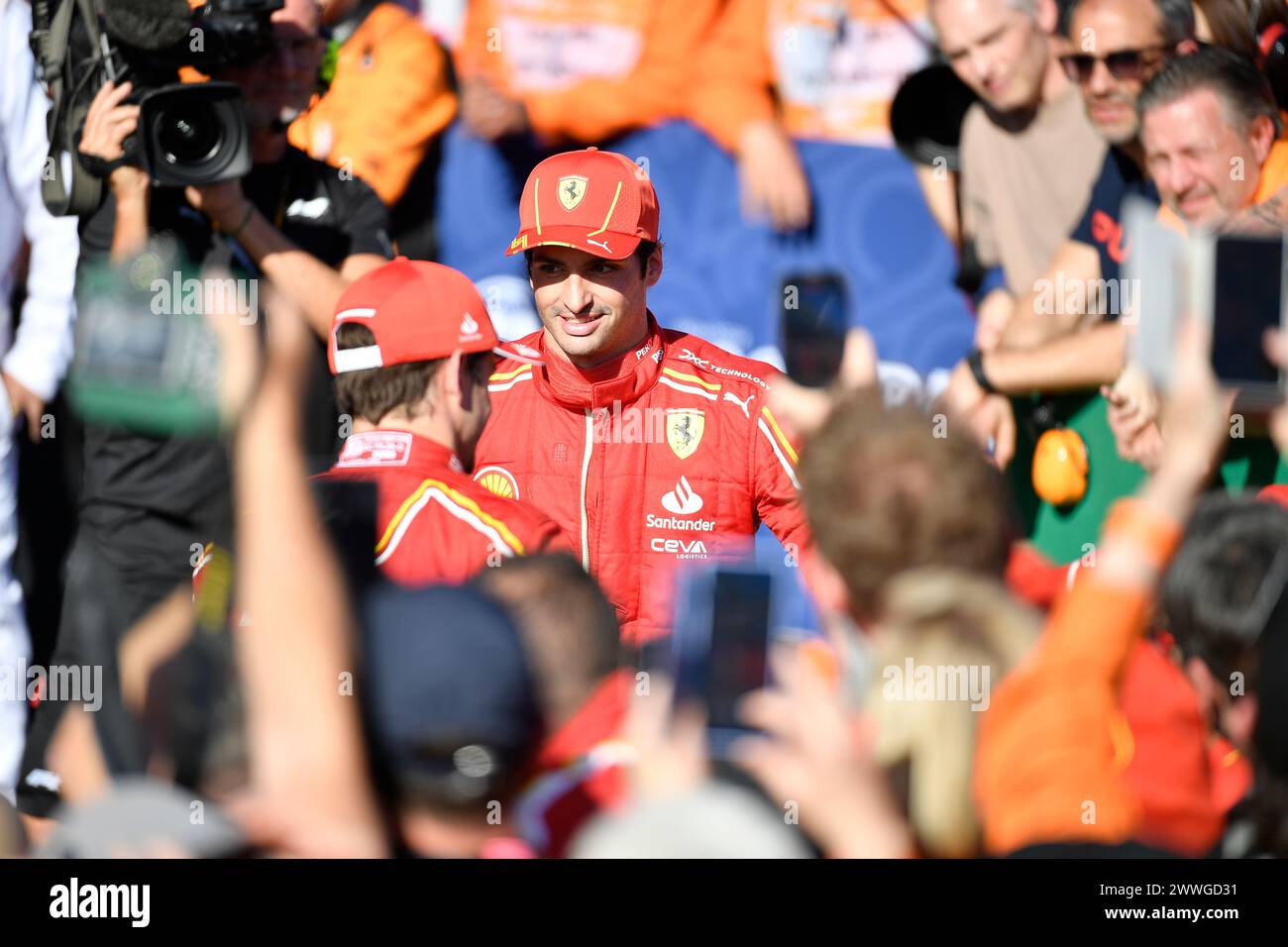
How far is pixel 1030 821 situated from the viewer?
1756 mm

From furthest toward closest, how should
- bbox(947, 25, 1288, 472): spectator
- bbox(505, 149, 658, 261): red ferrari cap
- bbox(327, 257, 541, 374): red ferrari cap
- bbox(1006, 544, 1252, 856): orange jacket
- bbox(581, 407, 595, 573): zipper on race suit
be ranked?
bbox(947, 25, 1288, 472): spectator
bbox(581, 407, 595, 573): zipper on race suit
bbox(505, 149, 658, 261): red ferrari cap
bbox(327, 257, 541, 374): red ferrari cap
bbox(1006, 544, 1252, 856): orange jacket

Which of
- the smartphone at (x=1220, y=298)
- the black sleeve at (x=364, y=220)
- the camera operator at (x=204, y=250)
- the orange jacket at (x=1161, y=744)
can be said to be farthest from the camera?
the black sleeve at (x=364, y=220)

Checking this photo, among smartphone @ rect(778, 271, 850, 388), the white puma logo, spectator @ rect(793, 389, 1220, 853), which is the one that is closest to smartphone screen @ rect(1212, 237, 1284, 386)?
spectator @ rect(793, 389, 1220, 853)

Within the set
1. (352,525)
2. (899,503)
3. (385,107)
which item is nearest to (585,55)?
(385,107)

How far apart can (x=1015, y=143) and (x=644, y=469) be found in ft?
4.91

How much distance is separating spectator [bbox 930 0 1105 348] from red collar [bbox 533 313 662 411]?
1.14m

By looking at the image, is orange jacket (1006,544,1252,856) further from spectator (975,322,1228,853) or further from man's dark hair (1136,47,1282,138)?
man's dark hair (1136,47,1282,138)

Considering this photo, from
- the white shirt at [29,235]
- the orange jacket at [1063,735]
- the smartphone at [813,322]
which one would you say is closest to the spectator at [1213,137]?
the smartphone at [813,322]

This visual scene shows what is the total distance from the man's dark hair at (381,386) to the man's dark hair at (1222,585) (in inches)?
49.2

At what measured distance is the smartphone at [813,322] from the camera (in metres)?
3.98

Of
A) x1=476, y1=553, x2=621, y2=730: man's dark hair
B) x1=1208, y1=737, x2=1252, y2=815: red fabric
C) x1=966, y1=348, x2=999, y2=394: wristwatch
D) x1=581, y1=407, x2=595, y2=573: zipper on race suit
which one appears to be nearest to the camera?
x1=476, y1=553, x2=621, y2=730: man's dark hair

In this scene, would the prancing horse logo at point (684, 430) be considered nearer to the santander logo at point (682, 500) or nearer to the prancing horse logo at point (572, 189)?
the santander logo at point (682, 500)

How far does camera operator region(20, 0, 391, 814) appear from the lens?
133 inches

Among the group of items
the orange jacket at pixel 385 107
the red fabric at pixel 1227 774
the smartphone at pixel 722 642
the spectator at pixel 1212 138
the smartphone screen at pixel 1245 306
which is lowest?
the red fabric at pixel 1227 774
